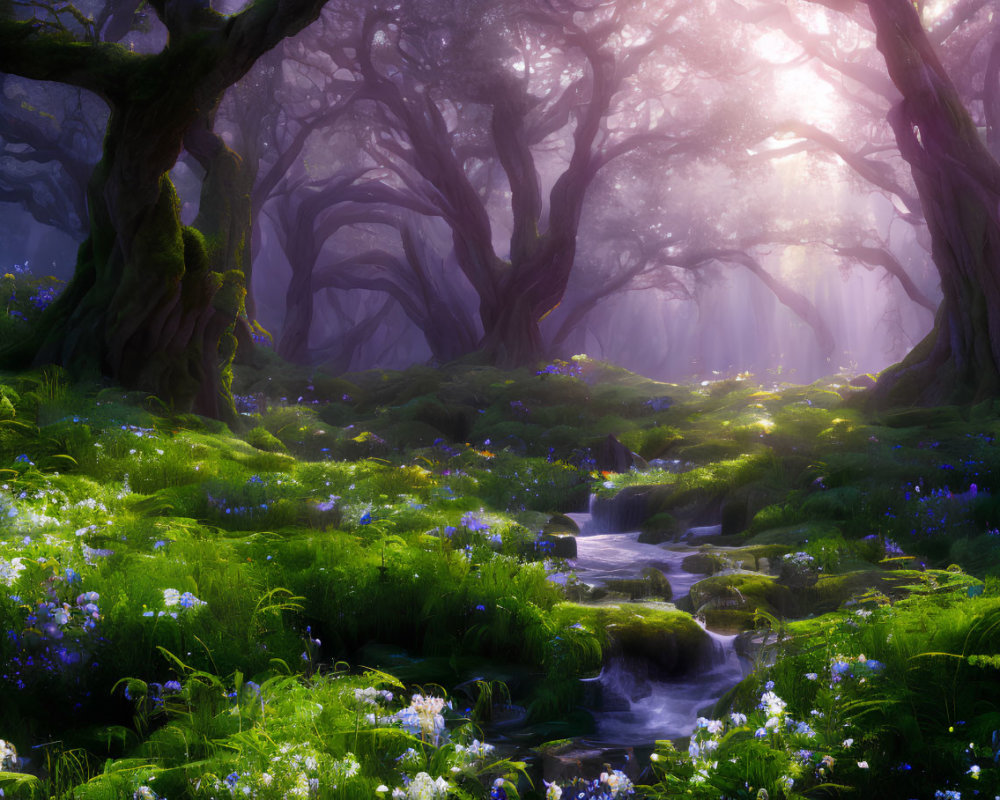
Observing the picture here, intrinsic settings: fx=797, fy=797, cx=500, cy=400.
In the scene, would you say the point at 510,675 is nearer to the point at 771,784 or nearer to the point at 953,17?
the point at 771,784

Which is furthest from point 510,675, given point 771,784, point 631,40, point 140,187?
point 631,40

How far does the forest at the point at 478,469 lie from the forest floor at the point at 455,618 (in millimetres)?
28

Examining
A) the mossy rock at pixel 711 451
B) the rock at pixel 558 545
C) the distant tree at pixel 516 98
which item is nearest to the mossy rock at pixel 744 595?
the rock at pixel 558 545

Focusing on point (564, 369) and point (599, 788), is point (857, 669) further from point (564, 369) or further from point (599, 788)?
point (564, 369)

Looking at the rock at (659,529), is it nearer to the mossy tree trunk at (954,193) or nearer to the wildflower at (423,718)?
the wildflower at (423,718)

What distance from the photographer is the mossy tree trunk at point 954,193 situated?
12477mm

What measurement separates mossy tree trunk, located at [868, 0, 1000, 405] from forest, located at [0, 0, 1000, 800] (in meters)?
0.06

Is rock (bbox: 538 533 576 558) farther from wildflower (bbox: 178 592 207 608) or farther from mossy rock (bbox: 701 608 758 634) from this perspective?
wildflower (bbox: 178 592 207 608)

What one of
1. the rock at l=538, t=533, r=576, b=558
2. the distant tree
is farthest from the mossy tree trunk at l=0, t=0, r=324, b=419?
the distant tree

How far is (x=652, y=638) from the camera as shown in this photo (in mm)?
5086

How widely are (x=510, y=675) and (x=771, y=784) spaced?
2192mm

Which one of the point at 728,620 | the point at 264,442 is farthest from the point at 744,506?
the point at 264,442

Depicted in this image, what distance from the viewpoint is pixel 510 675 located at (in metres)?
4.78

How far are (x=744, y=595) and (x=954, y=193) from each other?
9.88 m
